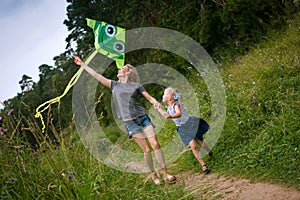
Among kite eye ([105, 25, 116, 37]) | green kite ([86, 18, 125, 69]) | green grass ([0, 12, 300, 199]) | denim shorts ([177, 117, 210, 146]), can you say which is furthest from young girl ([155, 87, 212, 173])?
kite eye ([105, 25, 116, 37])

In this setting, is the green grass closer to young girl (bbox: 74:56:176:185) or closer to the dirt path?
the dirt path

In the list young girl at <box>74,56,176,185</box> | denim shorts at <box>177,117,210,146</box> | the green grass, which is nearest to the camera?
the green grass

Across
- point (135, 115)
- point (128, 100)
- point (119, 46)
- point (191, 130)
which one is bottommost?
point (191, 130)

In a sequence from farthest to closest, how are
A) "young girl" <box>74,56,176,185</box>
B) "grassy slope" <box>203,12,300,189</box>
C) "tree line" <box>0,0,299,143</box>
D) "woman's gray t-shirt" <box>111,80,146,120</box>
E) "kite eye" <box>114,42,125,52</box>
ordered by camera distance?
"tree line" <box>0,0,299,143</box> → "kite eye" <box>114,42,125,52</box> → "woman's gray t-shirt" <box>111,80,146,120</box> → "young girl" <box>74,56,176,185</box> → "grassy slope" <box>203,12,300,189</box>

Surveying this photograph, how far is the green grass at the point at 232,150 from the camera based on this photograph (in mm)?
3332

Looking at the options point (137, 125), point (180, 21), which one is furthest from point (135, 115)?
point (180, 21)

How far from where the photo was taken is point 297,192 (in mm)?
3992

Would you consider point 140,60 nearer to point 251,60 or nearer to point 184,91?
point 184,91

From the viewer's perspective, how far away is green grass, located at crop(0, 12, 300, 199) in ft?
10.9

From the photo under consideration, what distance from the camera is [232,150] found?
5852 mm

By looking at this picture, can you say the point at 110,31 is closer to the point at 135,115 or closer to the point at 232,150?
the point at 135,115

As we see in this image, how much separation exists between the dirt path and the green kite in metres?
2.70

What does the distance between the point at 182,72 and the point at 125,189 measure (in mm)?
8554

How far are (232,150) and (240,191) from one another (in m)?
1.40
